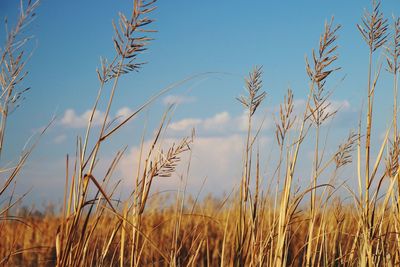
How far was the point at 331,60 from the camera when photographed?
180 cm

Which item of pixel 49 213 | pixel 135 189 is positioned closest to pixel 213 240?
pixel 49 213

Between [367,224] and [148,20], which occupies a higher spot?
[148,20]

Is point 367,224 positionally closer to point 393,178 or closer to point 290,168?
point 393,178

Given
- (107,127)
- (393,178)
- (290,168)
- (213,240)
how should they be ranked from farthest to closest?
1. (213,240)
2. (393,178)
3. (290,168)
4. (107,127)

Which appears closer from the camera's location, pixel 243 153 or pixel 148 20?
pixel 148 20

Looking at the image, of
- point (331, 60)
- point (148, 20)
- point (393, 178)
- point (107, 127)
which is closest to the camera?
point (148, 20)

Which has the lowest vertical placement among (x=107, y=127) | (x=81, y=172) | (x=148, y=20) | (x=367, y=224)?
(x=367, y=224)

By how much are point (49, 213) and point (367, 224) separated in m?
6.12

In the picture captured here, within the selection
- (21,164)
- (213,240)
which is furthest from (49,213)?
(21,164)

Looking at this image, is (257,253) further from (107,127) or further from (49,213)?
(49,213)

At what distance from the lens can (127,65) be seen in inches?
55.6

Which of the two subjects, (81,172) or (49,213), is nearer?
(81,172)

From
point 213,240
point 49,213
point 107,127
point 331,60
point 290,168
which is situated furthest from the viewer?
point 49,213

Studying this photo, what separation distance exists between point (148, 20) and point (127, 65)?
0.16 metres
